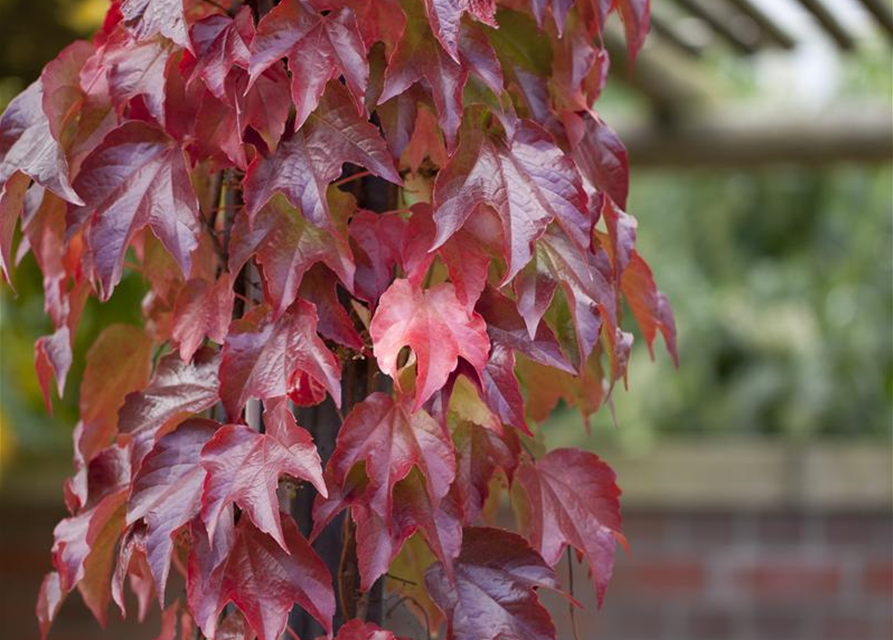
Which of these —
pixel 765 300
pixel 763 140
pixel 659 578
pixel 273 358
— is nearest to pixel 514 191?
pixel 273 358

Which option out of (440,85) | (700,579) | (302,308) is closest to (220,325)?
(302,308)

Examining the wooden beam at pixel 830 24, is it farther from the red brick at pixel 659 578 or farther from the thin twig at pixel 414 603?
the thin twig at pixel 414 603

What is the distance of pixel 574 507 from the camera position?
803 mm

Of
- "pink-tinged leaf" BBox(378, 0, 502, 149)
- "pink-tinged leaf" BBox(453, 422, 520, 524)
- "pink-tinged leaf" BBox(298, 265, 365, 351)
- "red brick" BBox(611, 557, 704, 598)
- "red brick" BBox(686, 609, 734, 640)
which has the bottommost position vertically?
"red brick" BBox(686, 609, 734, 640)

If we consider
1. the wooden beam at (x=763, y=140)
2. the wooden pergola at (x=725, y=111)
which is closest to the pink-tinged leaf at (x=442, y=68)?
the wooden pergola at (x=725, y=111)

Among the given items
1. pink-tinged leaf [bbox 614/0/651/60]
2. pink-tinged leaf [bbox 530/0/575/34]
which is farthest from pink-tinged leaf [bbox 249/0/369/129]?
pink-tinged leaf [bbox 614/0/651/60]

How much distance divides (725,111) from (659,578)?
120cm

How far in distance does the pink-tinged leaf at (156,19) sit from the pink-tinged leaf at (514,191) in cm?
16

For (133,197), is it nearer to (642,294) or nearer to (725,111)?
(642,294)

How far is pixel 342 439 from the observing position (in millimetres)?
717

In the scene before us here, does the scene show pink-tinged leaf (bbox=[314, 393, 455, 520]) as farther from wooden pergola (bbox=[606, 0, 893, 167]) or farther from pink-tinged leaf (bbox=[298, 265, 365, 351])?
wooden pergola (bbox=[606, 0, 893, 167])

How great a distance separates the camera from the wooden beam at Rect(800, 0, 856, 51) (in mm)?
2389

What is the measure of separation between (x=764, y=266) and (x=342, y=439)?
3.22m

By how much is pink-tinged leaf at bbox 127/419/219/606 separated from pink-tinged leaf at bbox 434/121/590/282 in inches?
7.1
